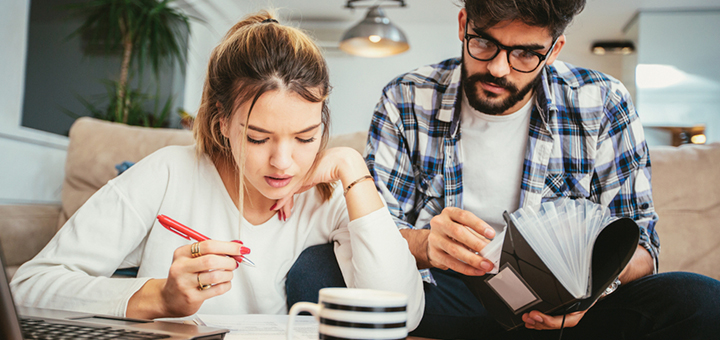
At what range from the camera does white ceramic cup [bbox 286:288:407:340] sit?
1.42 ft

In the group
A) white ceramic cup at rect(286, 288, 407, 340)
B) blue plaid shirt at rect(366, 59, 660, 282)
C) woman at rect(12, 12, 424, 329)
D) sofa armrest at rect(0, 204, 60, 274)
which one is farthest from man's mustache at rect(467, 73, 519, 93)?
sofa armrest at rect(0, 204, 60, 274)

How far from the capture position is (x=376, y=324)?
0.44 metres

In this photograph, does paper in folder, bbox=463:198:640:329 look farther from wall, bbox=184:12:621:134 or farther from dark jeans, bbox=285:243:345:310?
wall, bbox=184:12:621:134

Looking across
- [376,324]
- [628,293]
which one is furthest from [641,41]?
[376,324]

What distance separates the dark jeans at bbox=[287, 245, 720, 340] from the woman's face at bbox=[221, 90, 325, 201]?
20cm

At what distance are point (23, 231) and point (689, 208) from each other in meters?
2.40

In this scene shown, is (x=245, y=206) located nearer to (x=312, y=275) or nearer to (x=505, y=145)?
(x=312, y=275)

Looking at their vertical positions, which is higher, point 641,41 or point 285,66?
point 641,41

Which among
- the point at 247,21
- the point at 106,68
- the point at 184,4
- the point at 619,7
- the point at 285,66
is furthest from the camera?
the point at 619,7

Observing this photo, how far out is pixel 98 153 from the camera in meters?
2.03

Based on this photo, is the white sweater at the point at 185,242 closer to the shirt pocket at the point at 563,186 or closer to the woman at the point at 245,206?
the woman at the point at 245,206

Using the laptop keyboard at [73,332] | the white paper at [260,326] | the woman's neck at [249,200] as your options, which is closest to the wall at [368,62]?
the woman's neck at [249,200]

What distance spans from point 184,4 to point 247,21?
12.4 ft

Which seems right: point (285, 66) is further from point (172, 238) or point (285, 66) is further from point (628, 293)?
point (628, 293)
